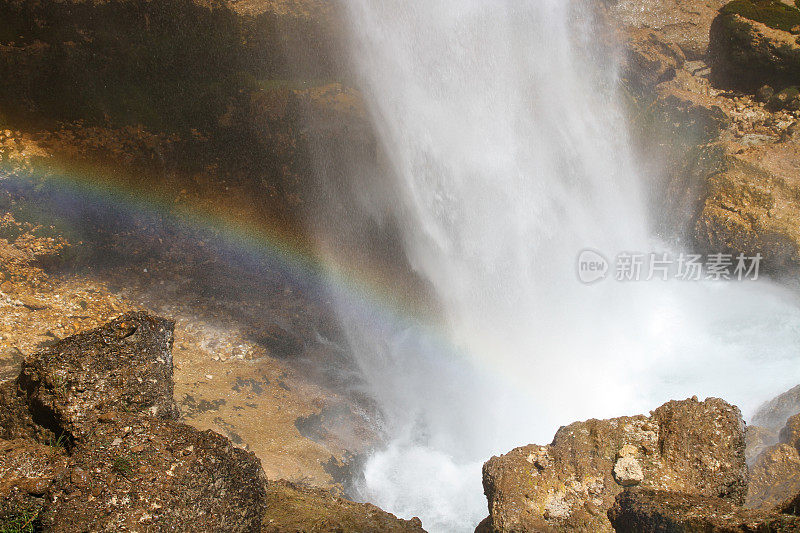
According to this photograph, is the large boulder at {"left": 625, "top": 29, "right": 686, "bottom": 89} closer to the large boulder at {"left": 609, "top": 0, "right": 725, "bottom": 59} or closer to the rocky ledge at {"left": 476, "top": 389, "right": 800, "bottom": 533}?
the large boulder at {"left": 609, "top": 0, "right": 725, "bottom": 59}

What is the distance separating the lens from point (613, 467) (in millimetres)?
4328

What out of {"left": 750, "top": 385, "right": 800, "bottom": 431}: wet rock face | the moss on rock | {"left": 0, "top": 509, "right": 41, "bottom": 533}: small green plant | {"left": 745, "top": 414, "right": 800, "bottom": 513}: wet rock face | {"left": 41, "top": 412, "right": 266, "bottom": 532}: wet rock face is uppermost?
the moss on rock

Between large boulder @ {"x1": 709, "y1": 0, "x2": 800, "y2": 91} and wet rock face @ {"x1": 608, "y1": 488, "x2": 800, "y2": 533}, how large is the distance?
41.9ft

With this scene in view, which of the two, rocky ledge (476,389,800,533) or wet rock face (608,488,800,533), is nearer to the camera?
wet rock face (608,488,800,533)

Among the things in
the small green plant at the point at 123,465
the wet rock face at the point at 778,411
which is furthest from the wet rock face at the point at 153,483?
the wet rock face at the point at 778,411

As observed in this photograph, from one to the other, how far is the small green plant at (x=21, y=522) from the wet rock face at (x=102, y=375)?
551 millimetres

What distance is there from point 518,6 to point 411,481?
10.0 metres

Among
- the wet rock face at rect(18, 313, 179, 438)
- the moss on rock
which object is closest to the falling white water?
the moss on rock

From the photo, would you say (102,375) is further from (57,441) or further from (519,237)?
(519,237)

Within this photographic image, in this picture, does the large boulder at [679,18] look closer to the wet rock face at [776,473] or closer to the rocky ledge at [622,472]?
the wet rock face at [776,473]

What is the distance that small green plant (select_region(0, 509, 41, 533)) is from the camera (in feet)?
9.82

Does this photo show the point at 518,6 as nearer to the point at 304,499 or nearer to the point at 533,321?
the point at 533,321

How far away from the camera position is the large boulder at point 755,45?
39.8 feet

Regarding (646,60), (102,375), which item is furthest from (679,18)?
(102,375)
